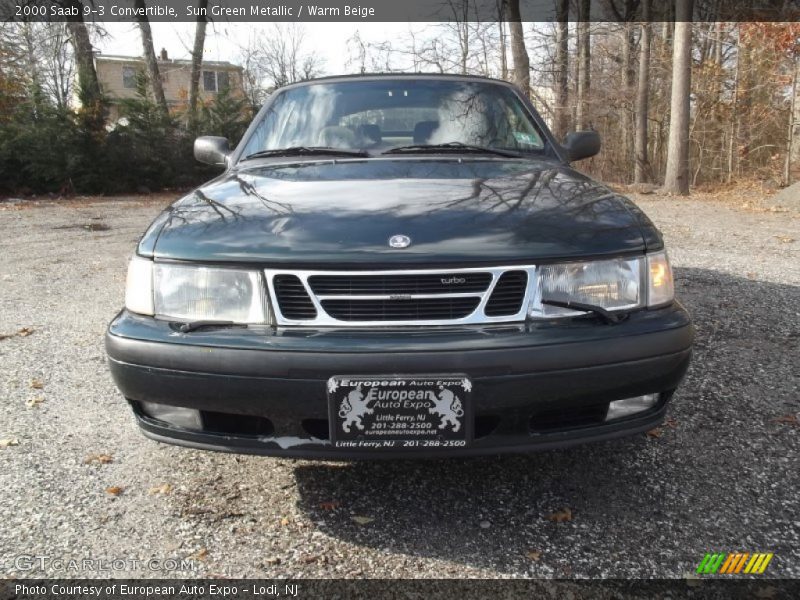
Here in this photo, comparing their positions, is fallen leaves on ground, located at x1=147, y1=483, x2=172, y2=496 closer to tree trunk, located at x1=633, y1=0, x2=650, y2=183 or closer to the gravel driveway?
the gravel driveway

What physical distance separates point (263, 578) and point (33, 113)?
16357mm

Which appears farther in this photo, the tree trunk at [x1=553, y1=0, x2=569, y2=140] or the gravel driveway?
the tree trunk at [x1=553, y1=0, x2=569, y2=140]

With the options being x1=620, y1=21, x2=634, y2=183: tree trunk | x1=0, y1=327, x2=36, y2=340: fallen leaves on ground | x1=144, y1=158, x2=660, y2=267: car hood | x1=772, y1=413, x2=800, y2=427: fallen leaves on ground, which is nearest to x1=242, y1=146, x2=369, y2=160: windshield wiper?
x1=144, y1=158, x2=660, y2=267: car hood

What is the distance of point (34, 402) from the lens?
125 inches

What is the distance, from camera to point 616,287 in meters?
2.00

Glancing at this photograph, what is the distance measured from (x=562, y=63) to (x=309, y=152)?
19.5 m

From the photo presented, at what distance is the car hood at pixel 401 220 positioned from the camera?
1.90m

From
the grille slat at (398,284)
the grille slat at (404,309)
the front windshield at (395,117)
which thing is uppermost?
the front windshield at (395,117)

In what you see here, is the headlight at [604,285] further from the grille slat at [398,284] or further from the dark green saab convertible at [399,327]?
the grille slat at [398,284]

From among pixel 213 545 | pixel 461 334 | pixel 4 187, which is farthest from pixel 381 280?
pixel 4 187

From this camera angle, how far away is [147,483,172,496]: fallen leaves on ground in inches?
92.3

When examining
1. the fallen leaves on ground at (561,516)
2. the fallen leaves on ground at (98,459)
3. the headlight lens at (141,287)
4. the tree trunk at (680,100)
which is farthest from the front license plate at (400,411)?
the tree trunk at (680,100)

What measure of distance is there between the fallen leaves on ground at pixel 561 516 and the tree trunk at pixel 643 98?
1777cm
